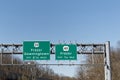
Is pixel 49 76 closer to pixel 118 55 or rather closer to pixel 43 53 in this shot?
pixel 118 55

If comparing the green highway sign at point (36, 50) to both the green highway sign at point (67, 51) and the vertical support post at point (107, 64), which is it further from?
the vertical support post at point (107, 64)

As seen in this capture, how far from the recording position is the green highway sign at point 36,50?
38344mm

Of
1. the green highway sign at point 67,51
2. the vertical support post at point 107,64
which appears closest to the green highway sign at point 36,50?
the green highway sign at point 67,51

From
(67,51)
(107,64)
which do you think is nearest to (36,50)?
(67,51)

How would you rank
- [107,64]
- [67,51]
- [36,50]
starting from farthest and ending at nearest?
[107,64]
[67,51]
[36,50]

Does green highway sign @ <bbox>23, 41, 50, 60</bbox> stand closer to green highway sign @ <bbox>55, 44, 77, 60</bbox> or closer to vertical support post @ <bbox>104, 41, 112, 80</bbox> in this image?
green highway sign @ <bbox>55, 44, 77, 60</bbox>

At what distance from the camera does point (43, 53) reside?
38.5 meters

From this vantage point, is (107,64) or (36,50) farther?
(107,64)

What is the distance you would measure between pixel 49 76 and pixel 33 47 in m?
135

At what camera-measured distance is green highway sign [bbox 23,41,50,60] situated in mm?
38344

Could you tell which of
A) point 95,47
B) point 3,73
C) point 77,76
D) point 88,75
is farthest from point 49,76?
point 95,47

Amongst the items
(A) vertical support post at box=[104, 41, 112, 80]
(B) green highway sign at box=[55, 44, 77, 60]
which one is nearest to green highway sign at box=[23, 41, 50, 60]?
(B) green highway sign at box=[55, 44, 77, 60]

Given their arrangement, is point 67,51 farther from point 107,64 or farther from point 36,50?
point 107,64

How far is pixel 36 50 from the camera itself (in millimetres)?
38312
